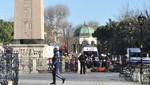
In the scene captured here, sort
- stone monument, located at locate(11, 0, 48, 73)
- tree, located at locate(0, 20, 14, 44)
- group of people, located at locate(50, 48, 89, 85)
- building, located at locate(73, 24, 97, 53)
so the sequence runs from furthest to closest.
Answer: building, located at locate(73, 24, 97, 53)
tree, located at locate(0, 20, 14, 44)
stone monument, located at locate(11, 0, 48, 73)
group of people, located at locate(50, 48, 89, 85)

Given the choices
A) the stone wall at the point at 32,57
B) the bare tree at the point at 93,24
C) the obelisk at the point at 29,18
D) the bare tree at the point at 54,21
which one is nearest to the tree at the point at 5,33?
the bare tree at the point at 54,21

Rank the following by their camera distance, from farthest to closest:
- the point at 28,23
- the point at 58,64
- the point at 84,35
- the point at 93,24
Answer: the point at 84,35 < the point at 93,24 < the point at 28,23 < the point at 58,64

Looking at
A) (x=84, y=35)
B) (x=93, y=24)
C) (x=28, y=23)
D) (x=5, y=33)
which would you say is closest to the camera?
(x=28, y=23)

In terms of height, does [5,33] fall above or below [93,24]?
below

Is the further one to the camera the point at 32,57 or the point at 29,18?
the point at 32,57

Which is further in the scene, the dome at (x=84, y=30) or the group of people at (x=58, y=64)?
the dome at (x=84, y=30)

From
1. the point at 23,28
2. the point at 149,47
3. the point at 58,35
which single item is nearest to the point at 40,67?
the point at 23,28

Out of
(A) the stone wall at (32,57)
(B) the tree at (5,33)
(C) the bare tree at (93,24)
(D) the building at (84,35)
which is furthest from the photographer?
(C) the bare tree at (93,24)

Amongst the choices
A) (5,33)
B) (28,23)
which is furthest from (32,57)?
(5,33)

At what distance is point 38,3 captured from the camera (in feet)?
140

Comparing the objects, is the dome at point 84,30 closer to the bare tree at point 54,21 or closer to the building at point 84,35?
the building at point 84,35

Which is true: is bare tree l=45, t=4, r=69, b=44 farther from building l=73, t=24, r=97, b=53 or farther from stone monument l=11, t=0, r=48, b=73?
stone monument l=11, t=0, r=48, b=73

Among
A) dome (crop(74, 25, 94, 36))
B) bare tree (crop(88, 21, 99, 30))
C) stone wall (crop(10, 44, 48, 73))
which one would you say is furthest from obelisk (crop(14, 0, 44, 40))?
bare tree (crop(88, 21, 99, 30))

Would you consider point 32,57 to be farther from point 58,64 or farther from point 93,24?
point 93,24
